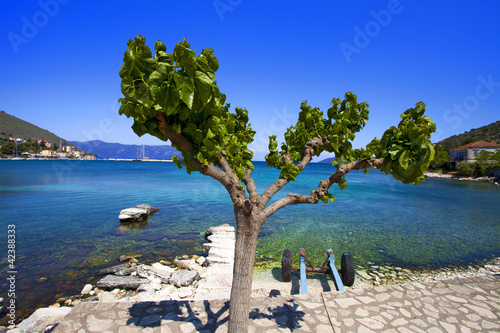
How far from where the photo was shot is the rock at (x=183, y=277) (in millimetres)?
7992

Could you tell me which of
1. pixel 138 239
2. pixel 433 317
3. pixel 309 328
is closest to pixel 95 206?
pixel 138 239

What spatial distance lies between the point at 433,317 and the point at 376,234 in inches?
396

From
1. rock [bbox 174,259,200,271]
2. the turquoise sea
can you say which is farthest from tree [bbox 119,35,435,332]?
the turquoise sea

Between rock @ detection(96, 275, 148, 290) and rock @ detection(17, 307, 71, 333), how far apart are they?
1700 mm

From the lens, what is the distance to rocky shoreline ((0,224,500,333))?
23.0 feet

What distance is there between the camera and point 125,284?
768cm

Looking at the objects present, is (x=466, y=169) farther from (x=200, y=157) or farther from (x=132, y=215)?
(x=200, y=157)

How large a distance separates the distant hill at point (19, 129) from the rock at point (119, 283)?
207901mm

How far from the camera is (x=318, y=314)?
507 centimetres

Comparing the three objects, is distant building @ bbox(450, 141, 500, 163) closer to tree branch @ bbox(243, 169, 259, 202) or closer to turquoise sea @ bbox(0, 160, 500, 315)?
turquoise sea @ bbox(0, 160, 500, 315)

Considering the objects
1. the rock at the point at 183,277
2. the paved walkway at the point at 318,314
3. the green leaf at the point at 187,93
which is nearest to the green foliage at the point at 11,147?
the rock at the point at 183,277

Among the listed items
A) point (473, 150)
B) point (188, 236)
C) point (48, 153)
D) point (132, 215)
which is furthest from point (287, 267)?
point (48, 153)

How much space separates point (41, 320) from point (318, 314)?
20.4 ft

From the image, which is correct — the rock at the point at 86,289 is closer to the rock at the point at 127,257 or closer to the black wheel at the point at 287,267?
the rock at the point at 127,257
